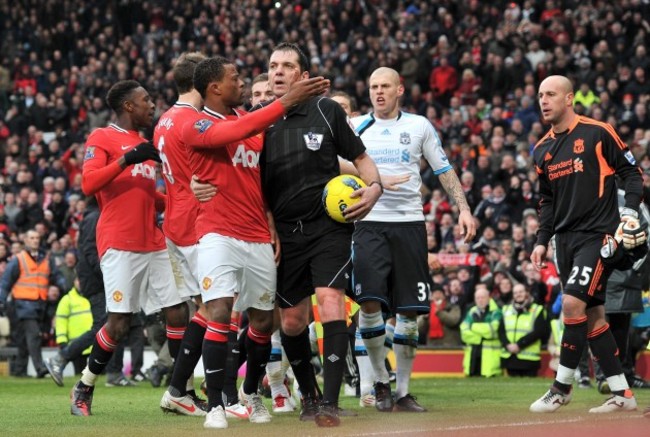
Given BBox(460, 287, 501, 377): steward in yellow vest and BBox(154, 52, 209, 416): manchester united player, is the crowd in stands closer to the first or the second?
BBox(460, 287, 501, 377): steward in yellow vest

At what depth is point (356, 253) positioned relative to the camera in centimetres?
1002

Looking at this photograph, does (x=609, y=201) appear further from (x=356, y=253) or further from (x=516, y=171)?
(x=516, y=171)

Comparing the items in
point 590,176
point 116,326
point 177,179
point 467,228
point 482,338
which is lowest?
point 482,338

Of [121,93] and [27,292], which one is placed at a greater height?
[121,93]

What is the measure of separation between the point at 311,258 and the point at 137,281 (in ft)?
6.85

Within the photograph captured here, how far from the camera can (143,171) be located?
33.0 feet

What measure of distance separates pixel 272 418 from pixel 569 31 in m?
19.1

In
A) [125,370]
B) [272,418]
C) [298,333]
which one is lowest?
[125,370]

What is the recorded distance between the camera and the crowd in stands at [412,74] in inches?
812

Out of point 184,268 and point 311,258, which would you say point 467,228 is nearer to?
point 311,258

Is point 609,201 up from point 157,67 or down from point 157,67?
down

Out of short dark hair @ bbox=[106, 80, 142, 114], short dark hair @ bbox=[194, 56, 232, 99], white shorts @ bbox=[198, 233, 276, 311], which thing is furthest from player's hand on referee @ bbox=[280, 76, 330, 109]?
short dark hair @ bbox=[106, 80, 142, 114]

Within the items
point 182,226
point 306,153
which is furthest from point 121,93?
point 306,153

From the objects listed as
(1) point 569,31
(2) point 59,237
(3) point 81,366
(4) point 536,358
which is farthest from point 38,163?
(4) point 536,358
